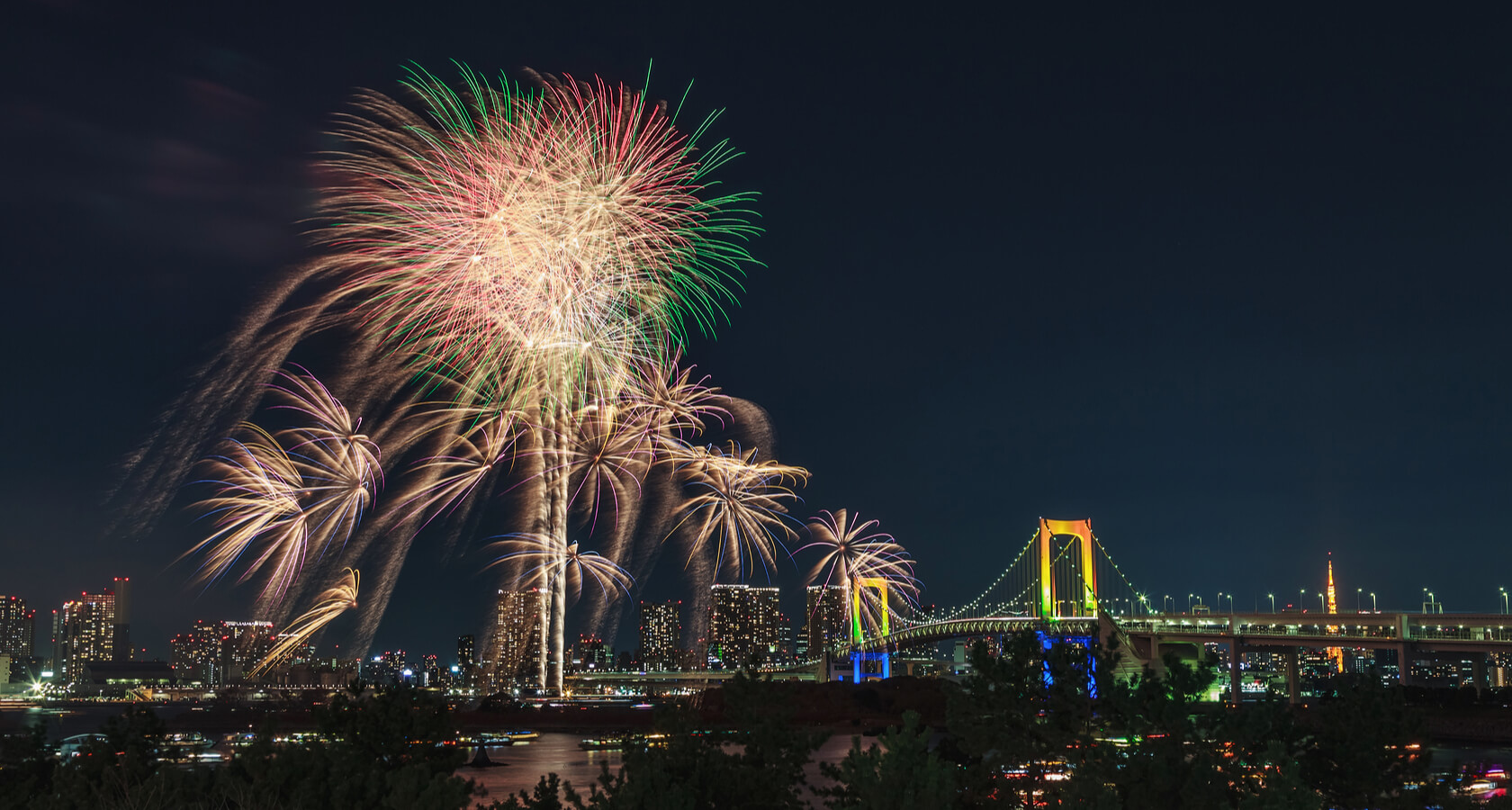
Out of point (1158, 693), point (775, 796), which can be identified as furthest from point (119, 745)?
point (1158, 693)

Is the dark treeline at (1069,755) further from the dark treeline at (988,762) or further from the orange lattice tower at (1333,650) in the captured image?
the orange lattice tower at (1333,650)

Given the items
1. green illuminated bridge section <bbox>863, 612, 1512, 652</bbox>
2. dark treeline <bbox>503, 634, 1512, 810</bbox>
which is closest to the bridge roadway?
green illuminated bridge section <bbox>863, 612, 1512, 652</bbox>

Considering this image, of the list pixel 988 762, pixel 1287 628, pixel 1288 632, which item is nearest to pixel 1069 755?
pixel 988 762

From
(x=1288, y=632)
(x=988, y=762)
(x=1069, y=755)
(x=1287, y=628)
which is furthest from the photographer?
(x=1287, y=628)

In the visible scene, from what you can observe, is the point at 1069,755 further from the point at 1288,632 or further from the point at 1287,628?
the point at 1287,628

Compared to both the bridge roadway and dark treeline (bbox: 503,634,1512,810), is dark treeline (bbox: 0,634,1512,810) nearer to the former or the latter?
dark treeline (bbox: 503,634,1512,810)

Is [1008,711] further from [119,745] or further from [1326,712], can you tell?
[119,745]

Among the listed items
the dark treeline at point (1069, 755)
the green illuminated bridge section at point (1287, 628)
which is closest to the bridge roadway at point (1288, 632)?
the green illuminated bridge section at point (1287, 628)
